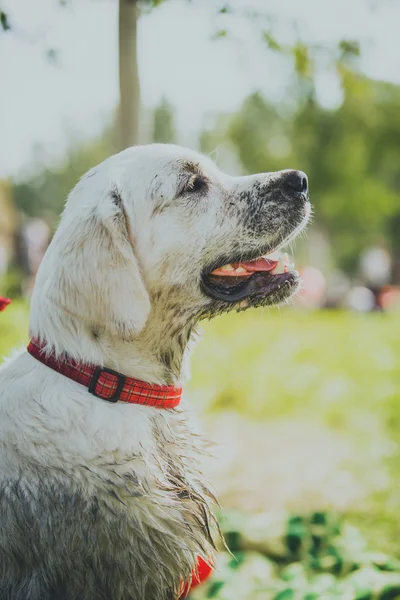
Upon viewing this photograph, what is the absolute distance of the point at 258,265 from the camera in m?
2.89

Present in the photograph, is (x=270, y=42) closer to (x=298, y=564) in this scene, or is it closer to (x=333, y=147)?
(x=298, y=564)

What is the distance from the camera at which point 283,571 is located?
12.1 feet

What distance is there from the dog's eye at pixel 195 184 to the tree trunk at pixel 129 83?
5.87 ft

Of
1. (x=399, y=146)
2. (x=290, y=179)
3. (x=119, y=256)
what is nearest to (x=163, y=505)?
(x=119, y=256)

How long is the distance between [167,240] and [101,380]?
0.65 meters

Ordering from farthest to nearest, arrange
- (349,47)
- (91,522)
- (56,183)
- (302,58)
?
(56,183) < (349,47) < (302,58) < (91,522)

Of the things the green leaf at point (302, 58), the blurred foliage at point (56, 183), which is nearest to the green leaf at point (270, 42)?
the green leaf at point (302, 58)

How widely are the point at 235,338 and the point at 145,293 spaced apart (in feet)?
23.7

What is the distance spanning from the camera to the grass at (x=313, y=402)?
4938mm

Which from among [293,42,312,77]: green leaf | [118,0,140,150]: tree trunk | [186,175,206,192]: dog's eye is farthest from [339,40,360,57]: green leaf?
[186,175,206,192]: dog's eye

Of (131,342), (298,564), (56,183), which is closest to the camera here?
(131,342)

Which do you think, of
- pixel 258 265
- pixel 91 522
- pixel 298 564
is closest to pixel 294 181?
pixel 258 265

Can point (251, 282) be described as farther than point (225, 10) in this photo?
No

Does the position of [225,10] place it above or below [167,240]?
above
